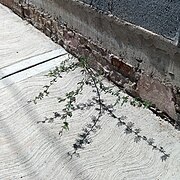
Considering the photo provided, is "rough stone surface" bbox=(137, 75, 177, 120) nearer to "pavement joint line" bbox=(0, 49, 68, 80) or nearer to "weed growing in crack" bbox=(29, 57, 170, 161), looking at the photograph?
"weed growing in crack" bbox=(29, 57, 170, 161)

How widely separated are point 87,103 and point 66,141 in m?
0.45

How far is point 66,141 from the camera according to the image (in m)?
2.75

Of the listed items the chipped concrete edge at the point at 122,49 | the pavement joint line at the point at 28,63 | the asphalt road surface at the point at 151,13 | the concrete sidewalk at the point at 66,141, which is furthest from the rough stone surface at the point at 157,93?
the pavement joint line at the point at 28,63

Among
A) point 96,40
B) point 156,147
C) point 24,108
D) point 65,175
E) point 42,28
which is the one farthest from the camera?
point 42,28

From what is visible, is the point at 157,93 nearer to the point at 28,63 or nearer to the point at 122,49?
the point at 122,49

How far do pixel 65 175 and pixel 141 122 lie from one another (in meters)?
0.72

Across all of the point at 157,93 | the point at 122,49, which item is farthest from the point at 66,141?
the point at 122,49

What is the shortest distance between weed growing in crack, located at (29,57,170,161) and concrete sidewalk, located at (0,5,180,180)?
1.4 inches

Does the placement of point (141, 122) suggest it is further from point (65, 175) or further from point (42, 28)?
point (42, 28)

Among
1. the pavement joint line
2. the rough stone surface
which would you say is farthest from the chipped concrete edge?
the pavement joint line

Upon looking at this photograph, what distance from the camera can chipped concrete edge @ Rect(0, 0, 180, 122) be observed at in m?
2.71

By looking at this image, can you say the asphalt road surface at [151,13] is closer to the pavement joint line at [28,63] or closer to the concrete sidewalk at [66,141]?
the concrete sidewalk at [66,141]

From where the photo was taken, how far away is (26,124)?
2.93 m

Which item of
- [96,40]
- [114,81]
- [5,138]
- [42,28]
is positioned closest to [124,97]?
[114,81]
